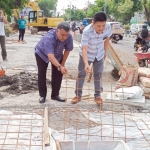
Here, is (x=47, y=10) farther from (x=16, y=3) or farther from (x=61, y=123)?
(x=61, y=123)

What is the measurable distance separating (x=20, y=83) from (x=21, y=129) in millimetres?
2233

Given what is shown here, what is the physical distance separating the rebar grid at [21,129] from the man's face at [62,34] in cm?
103

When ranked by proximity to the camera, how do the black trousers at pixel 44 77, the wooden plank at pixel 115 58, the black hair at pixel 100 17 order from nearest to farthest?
the black hair at pixel 100 17 → the black trousers at pixel 44 77 → the wooden plank at pixel 115 58

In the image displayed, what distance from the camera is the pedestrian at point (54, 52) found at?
15.2 feet

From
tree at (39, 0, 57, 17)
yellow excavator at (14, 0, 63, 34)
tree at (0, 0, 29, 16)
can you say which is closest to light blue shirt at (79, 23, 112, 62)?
tree at (0, 0, 29, 16)

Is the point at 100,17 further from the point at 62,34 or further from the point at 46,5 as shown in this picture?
the point at 46,5

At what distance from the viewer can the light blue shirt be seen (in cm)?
489

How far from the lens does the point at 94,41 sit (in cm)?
500

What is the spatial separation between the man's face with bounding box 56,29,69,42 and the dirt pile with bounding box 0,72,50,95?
1498 millimetres

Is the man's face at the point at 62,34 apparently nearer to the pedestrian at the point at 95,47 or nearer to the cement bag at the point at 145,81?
the pedestrian at the point at 95,47

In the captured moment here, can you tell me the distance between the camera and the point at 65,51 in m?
5.05

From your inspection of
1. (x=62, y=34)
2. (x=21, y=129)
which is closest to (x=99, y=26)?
(x=62, y=34)

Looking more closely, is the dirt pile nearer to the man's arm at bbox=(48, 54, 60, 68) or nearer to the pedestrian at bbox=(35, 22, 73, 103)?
the pedestrian at bbox=(35, 22, 73, 103)

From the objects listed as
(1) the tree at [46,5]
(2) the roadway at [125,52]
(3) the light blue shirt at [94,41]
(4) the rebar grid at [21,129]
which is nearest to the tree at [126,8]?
(2) the roadway at [125,52]
